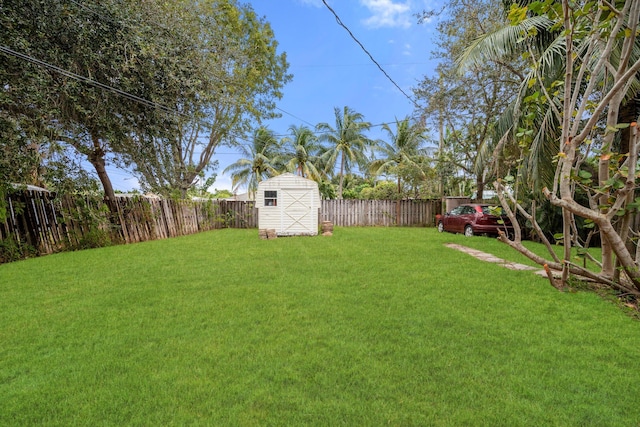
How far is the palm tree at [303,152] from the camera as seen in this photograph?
22.9 metres

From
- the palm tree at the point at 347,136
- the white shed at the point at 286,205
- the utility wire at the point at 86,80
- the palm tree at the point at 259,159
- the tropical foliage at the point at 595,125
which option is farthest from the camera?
the palm tree at the point at 259,159

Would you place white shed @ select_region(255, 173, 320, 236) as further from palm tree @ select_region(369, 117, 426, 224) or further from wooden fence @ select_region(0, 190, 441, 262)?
palm tree @ select_region(369, 117, 426, 224)

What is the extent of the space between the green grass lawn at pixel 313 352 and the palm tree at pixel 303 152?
1869 cm

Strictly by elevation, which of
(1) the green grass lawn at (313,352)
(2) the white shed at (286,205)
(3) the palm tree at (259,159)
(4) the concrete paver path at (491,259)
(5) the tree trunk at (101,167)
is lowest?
(4) the concrete paver path at (491,259)

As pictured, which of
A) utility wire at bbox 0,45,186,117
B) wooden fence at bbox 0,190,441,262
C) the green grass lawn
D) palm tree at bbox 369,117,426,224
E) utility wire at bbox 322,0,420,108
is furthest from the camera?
palm tree at bbox 369,117,426,224

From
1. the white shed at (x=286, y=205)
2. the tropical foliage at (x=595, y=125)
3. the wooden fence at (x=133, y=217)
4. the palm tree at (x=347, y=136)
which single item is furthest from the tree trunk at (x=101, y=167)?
the palm tree at (x=347, y=136)

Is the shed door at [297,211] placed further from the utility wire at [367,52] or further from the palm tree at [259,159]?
the palm tree at [259,159]

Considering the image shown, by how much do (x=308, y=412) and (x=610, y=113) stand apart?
434 centimetres

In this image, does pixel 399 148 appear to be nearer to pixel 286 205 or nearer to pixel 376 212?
pixel 376 212

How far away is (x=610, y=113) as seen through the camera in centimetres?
341

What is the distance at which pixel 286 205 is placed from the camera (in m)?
11.1

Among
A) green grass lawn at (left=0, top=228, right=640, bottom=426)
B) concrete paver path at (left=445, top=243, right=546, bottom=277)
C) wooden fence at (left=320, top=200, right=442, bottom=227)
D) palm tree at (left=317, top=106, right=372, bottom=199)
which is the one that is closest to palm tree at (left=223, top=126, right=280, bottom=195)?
palm tree at (left=317, top=106, right=372, bottom=199)

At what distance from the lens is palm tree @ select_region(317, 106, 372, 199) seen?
21.7 metres

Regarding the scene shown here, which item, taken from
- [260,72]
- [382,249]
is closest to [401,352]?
[382,249]
